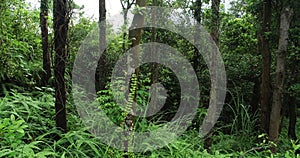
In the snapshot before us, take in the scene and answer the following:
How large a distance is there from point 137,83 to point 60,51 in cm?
105

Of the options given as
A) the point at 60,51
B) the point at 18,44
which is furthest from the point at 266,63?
the point at 18,44

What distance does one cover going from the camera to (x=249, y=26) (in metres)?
6.86

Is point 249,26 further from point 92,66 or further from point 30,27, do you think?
point 30,27

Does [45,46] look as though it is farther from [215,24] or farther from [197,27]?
[197,27]

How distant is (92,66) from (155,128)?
4097mm

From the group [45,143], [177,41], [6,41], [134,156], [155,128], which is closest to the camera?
[45,143]

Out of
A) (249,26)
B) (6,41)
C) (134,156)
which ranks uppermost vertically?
(249,26)

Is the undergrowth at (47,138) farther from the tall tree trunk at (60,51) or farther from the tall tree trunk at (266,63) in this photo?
the tall tree trunk at (266,63)

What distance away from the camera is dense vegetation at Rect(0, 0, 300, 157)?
3012mm

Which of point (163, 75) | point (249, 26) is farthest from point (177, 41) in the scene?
point (249, 26)

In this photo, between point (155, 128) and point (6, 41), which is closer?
point (155, 128)

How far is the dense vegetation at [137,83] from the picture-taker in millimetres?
3012

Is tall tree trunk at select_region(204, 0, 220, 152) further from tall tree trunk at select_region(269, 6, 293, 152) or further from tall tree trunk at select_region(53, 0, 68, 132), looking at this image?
tall tree trunk at select_region(53, 0, 68, 132)

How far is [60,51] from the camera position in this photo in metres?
3.05
